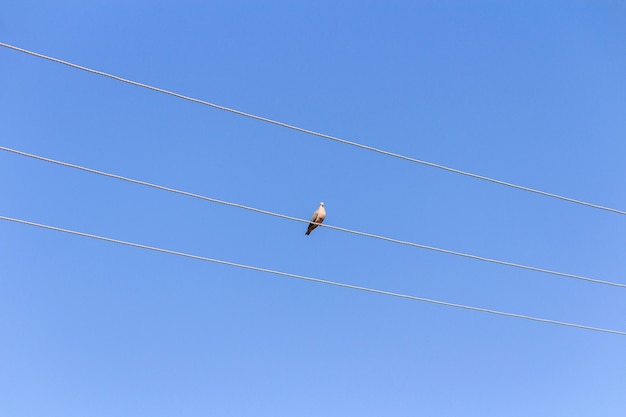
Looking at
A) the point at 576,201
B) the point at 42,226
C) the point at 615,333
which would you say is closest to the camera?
the point at 42,226

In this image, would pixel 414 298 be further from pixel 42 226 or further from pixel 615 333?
pixel 42 226

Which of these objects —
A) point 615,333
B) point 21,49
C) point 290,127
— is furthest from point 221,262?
point 615,333

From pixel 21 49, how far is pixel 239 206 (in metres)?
3.06

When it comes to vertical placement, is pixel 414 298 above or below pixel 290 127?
below

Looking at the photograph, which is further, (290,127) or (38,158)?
(290,127)

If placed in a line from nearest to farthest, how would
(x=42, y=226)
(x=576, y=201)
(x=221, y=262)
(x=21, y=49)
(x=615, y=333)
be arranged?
(x=21, y=49) → (x=42, y=226) → (x=221, y=262) → (x=576, y=201) → (x=615, y=333)

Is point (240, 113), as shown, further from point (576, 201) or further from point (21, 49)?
point (576, 201)

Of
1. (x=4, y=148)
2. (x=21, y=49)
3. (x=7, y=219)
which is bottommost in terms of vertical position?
(x=7, y=219)

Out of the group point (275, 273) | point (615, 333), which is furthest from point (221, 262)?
point (615, 333)

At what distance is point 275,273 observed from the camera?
28.8ft

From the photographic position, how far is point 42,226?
25.8ft

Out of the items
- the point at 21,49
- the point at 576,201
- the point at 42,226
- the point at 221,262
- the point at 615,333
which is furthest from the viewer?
the point at 615,333

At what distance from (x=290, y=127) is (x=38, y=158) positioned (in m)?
2.98

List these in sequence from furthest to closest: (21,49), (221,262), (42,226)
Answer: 1. (221,262)
2. (42,226)
3. (21,49)
